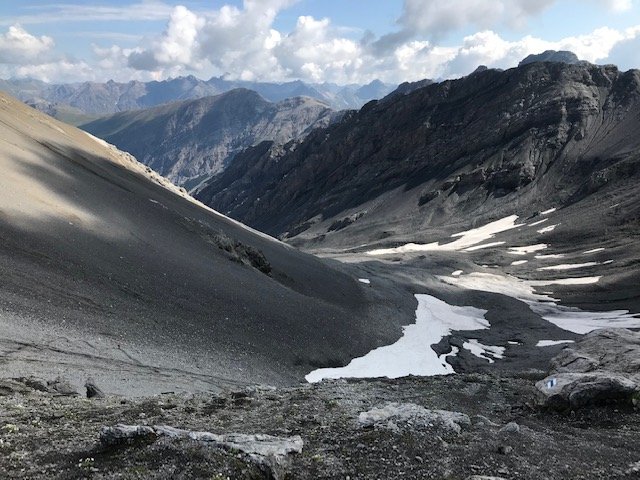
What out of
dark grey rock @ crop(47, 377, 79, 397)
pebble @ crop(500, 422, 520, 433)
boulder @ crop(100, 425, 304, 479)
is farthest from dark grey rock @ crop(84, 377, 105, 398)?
pebble @ crop(500, 422, 520, 433)

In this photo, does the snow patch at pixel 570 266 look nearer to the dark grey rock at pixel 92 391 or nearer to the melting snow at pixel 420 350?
the melting snow at pixel 420 350

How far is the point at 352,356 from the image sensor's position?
37688 mm

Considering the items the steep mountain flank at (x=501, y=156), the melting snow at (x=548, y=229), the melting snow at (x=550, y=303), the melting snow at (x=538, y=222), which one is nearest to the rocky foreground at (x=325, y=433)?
the melting snow at (x=550, y=303)

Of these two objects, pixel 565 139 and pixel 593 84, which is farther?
pixel 593 84

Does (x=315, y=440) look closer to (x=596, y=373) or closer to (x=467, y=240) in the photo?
(x=596, y=373)

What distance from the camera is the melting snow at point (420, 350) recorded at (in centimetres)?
3481

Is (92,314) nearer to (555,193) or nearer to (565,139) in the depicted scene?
(555,193)

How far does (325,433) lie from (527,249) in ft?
350

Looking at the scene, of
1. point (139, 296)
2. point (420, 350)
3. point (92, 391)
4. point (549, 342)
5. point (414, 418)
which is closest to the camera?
point (414, 418)

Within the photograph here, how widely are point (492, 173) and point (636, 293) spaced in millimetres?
95635

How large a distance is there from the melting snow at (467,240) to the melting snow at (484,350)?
70141 millimetres

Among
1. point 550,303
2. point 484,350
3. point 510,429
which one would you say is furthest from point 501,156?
point 510,429

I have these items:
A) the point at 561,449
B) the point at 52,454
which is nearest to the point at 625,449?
the point at 561,449

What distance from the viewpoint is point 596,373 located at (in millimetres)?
17047
